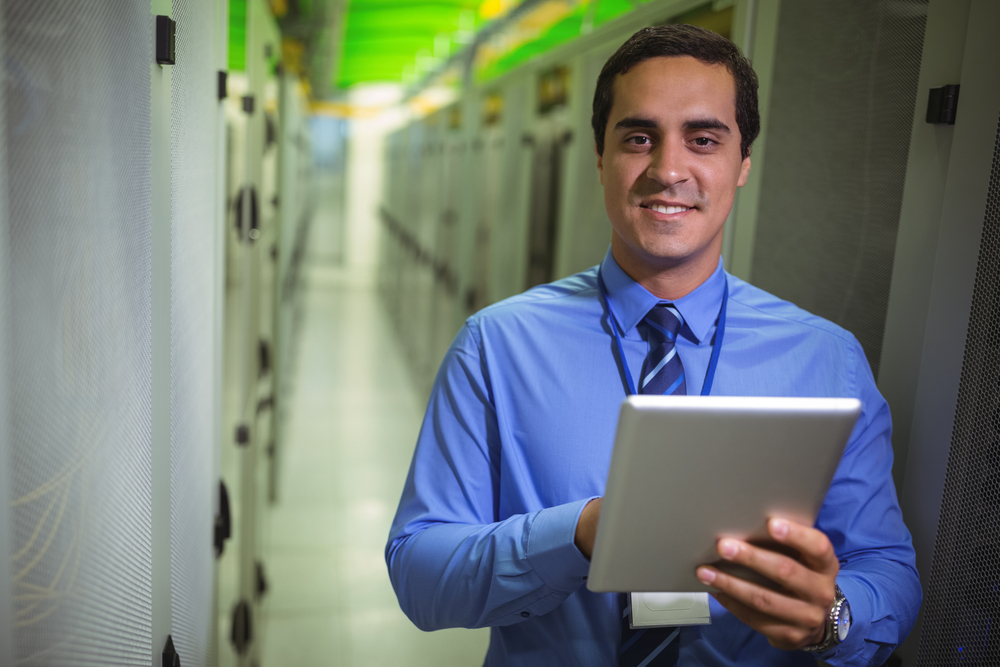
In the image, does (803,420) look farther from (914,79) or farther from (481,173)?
(481,173)

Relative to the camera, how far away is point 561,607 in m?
1.25

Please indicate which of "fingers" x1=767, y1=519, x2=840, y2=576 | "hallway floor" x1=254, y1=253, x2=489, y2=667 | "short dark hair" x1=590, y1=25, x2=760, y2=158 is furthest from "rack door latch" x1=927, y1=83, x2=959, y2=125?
"hallway floor" x1=254, y1=253, x2=489, y2=667

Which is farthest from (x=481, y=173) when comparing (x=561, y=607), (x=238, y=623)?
(x=561, y=607)

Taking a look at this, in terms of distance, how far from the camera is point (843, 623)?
1.04 meters

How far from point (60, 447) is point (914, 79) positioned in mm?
1497

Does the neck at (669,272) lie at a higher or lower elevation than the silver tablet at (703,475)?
higher

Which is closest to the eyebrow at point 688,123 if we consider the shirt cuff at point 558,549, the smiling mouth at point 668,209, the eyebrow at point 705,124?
the eyebrow at point 705,124

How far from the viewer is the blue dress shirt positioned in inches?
46.2

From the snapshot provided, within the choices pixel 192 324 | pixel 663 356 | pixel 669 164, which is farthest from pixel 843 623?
pixel 192 324

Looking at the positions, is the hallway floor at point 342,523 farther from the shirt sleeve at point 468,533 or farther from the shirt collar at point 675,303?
the shirt collar at point 675,303

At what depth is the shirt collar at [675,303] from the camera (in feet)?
4.42

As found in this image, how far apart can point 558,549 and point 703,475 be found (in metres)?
0.28

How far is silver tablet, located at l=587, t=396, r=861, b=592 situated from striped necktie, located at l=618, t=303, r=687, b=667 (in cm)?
33

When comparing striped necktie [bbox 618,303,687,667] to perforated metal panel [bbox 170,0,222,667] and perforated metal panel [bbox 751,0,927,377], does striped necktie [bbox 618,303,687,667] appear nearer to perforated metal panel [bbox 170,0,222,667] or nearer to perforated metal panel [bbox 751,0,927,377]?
perforated metal panel [bbox 751,0,927,377]
